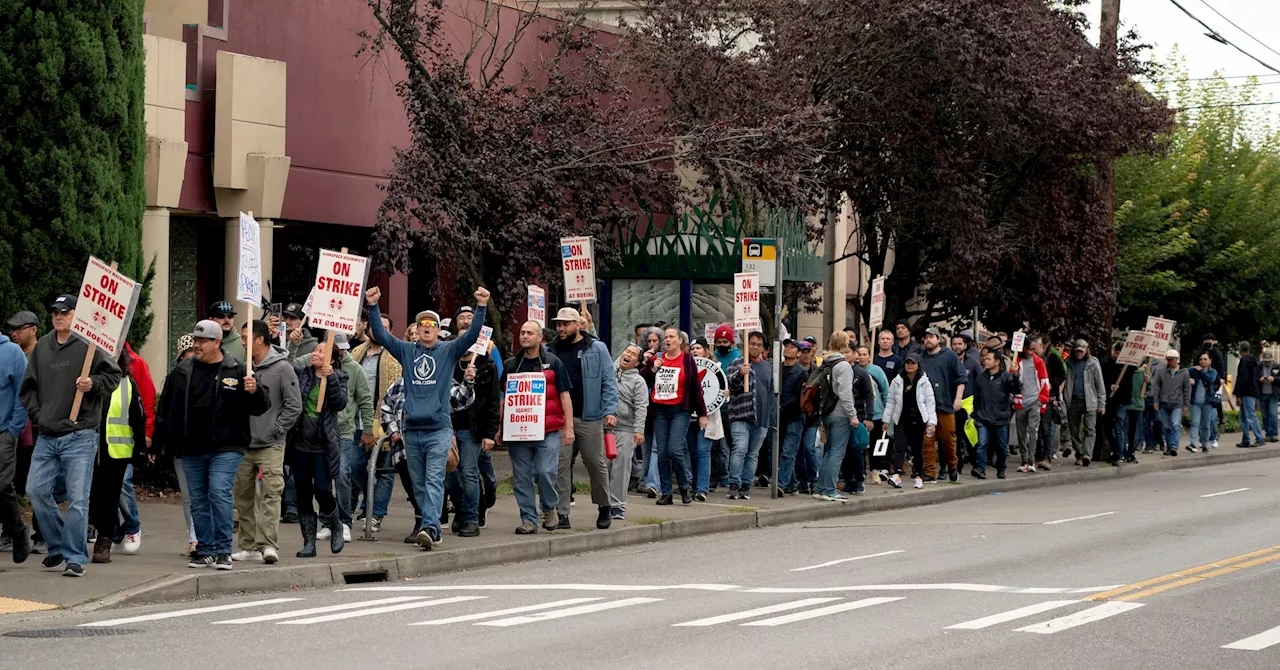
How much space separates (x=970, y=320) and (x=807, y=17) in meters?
9.11

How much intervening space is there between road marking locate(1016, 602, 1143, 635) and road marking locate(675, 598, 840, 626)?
1630 millimetres

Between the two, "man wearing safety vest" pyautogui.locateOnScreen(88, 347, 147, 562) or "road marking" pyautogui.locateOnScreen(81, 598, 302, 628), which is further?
"man wearing safety vest" pyautogui.locateOnScreen(88, 347, 147, 562)

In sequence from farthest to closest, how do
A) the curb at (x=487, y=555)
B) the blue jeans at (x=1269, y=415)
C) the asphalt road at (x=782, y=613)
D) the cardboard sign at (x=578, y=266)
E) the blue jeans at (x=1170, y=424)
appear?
the blue jeans at (x=1269, y=415) → the blue jeans at (x=1170, y=424) → the cardboard sign at (x=578, y=266) → the curb at (x=487, y=555) → the asphalt road at (x=782, y=613)

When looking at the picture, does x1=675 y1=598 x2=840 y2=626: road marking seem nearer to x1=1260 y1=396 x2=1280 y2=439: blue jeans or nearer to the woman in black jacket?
the woman in black jacket

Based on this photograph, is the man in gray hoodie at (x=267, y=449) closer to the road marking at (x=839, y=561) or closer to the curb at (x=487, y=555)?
the curb at (x=487, y=555)

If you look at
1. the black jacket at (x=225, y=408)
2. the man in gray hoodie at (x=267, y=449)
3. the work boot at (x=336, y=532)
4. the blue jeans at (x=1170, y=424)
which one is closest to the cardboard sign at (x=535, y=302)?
the work boot at (x=336, y=532)

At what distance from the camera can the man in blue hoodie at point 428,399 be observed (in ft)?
46.2

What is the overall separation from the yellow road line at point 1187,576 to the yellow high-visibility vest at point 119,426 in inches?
284

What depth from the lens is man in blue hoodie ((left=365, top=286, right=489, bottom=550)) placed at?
14.1m

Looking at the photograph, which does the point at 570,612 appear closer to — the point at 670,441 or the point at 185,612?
the point at 185,612

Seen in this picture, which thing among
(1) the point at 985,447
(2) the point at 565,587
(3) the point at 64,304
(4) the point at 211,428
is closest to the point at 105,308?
(3) the point at 64,304

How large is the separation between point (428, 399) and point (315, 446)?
108cm

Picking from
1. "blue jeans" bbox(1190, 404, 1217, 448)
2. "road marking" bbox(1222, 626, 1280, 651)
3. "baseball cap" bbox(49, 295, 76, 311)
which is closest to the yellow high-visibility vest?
"baseball cap" bbox(49, 295, 76, 311)

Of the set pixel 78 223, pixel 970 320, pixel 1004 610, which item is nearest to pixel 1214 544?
pixel 1004 610
